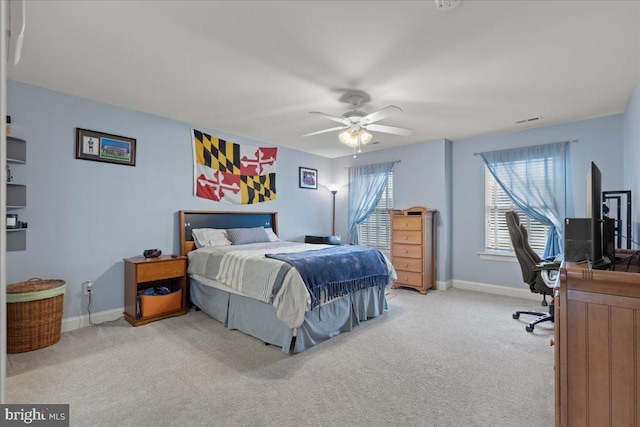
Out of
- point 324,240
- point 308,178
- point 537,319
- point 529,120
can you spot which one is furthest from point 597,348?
point 308,178

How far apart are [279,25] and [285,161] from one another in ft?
11.4

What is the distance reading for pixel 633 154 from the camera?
3004 mm

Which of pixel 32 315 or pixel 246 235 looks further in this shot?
pixel 246 235

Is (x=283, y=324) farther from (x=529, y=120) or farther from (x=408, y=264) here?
(x=529, y=120)

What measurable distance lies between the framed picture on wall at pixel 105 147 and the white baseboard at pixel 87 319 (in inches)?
67.2

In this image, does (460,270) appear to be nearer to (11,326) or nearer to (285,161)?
(285,161)

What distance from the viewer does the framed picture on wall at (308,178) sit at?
5777mm

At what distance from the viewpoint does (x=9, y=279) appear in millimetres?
2857

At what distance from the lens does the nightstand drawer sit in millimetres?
3336

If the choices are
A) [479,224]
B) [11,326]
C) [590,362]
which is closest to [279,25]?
[590,362]

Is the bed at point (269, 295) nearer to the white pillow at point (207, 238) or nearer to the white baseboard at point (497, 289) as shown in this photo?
the white pillow at point (207, 238)

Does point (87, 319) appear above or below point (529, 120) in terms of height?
below

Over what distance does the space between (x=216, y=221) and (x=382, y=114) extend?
9.20ft

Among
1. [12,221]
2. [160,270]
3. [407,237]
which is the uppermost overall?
[12,221]
